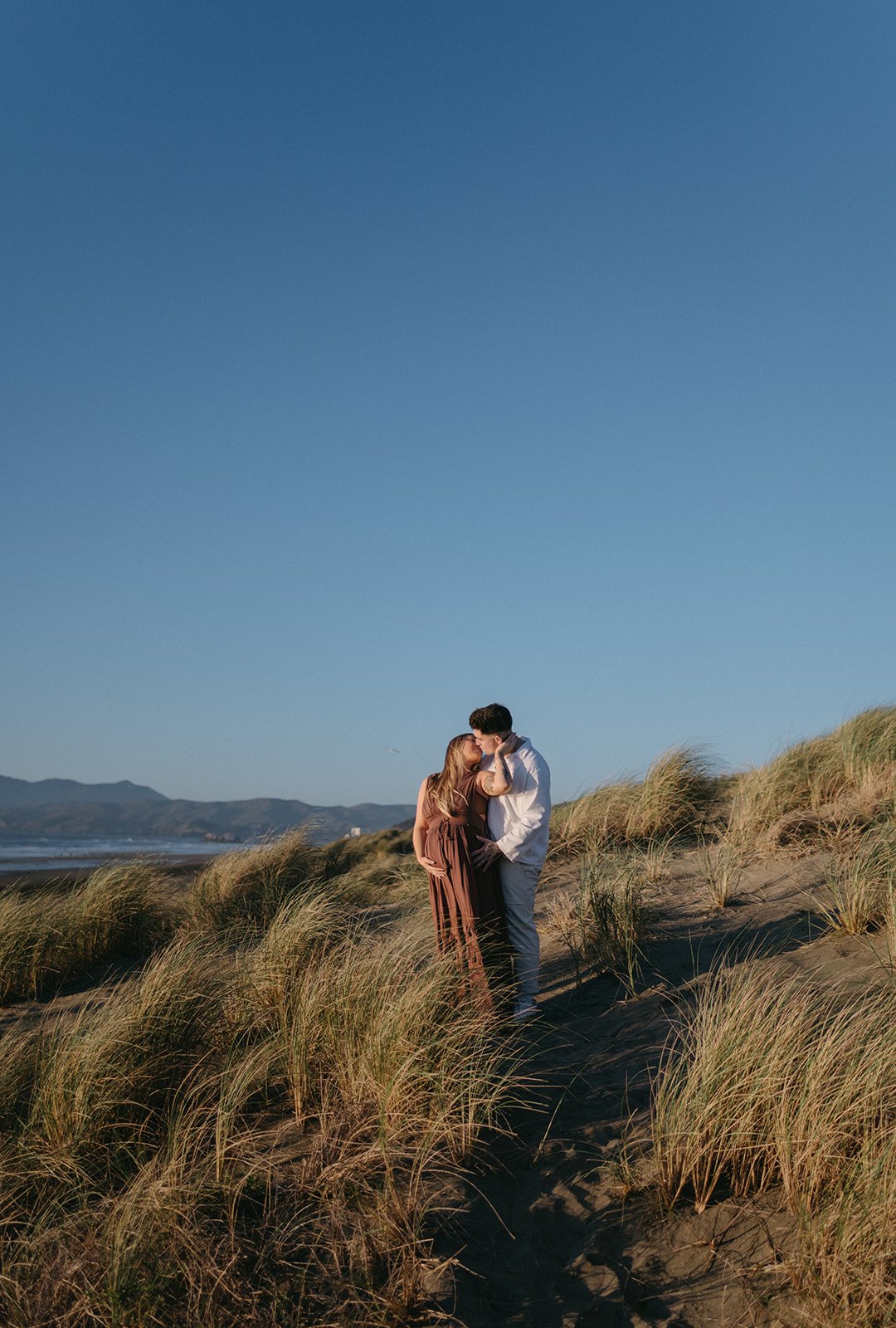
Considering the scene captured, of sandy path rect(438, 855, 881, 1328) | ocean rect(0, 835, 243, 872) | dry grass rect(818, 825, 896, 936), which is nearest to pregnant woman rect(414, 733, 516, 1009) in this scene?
sandy path rect(438, 855, 881, 1328)

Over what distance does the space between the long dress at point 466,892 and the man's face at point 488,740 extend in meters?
0.21

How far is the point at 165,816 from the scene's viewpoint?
175 feet

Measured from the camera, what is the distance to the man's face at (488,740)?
5102mm

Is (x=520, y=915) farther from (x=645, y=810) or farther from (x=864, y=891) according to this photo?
(x=645, y=810)

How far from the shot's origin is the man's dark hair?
509 cm

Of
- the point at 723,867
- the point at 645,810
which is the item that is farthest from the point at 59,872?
the point at 723,867

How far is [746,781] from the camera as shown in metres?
9.41

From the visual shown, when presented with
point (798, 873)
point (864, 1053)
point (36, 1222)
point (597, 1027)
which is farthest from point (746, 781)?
point (36, 1222)

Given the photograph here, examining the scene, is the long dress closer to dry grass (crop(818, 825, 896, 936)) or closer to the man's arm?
the man's arm

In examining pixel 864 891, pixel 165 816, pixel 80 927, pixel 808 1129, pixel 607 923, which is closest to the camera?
pixel 808 1129

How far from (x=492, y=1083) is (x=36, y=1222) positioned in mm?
1896

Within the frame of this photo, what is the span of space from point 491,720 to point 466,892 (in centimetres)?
95

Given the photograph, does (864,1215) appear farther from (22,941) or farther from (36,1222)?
(22,941)

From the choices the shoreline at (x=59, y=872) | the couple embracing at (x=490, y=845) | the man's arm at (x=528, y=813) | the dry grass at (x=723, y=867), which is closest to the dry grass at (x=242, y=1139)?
the couple embracing at (x=490, y=845)
